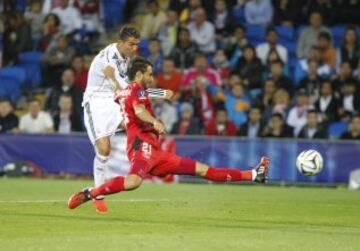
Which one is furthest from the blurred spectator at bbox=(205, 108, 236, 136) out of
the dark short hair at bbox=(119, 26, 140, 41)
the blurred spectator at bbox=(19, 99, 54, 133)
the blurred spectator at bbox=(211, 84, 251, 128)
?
the dark short hair at bbox=(119, 26, 140, 41)

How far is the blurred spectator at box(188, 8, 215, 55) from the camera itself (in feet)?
83.1

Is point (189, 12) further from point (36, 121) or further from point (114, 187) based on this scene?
point (114, 187)

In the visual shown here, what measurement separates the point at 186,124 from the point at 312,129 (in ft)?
9.20

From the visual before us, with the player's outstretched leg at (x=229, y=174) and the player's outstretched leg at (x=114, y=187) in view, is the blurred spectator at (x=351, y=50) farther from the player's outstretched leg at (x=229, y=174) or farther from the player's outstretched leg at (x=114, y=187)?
the player's outstretched leg at (x=114, y=187)

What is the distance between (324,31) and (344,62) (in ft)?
3.82

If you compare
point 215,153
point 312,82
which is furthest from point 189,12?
point 215,153

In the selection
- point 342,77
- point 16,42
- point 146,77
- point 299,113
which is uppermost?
point 146,77

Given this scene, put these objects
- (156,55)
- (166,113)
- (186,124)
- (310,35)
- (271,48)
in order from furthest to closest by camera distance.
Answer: (156,55) → (310,35) → (271,48) → (166,113) → (186,124)

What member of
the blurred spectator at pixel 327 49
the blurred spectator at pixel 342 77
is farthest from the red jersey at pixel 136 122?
the blurred spectator at pixel 327 49

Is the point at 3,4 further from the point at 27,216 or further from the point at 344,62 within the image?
the point at 27,216

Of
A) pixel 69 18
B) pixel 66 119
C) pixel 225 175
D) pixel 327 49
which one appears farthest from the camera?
pixel 69 18

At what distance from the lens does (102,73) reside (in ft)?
46.9

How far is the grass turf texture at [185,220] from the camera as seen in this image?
10.2 metres

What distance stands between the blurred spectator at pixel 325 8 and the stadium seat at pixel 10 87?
24.4ft
